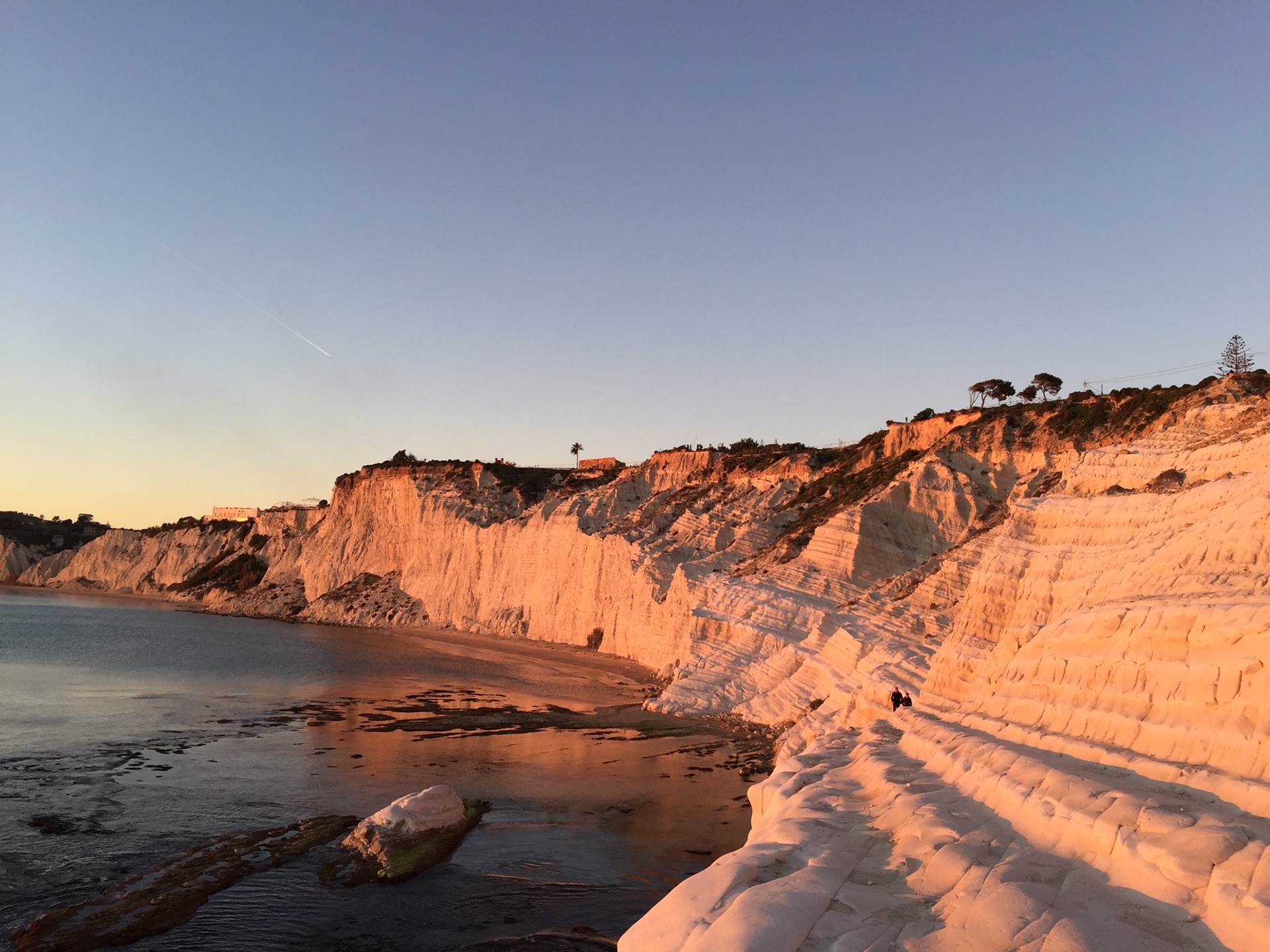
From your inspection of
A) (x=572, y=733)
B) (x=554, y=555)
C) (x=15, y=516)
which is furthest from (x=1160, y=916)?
(x=15, y=516)

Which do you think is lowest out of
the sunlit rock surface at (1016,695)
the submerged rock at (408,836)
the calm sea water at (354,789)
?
the calm sea water at (354,789)

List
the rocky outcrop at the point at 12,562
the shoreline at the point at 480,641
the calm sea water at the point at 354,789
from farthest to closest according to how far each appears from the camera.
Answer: the rocky outcrop at the point at 12,562, the shoreline at the point at 480,641, the calm sea water at the point at 354,789

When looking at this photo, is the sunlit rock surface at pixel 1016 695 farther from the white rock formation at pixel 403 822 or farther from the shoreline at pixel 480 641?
the white rock formation at pixel 403 822

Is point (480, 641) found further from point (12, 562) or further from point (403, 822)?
point (12, 562)

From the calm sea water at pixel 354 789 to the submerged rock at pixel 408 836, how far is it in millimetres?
375

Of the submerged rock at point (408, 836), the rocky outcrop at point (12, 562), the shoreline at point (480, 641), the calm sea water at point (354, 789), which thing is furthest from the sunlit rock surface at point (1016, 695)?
the rocky outcrop at point (12, 562)

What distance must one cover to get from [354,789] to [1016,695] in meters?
13.6

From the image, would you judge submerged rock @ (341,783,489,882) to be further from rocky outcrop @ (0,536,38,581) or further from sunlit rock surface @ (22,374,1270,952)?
rocky outcrop @ (0,536,38,581)

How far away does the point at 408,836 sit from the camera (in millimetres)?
14133

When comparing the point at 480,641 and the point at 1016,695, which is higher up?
the point at 1016,695

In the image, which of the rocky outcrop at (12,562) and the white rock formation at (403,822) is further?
the rocky outcrop at (12,562)

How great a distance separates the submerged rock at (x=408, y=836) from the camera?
13.3 metres

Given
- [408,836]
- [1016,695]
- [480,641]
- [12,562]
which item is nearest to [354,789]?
[408,836]

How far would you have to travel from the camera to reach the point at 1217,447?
1315cm
